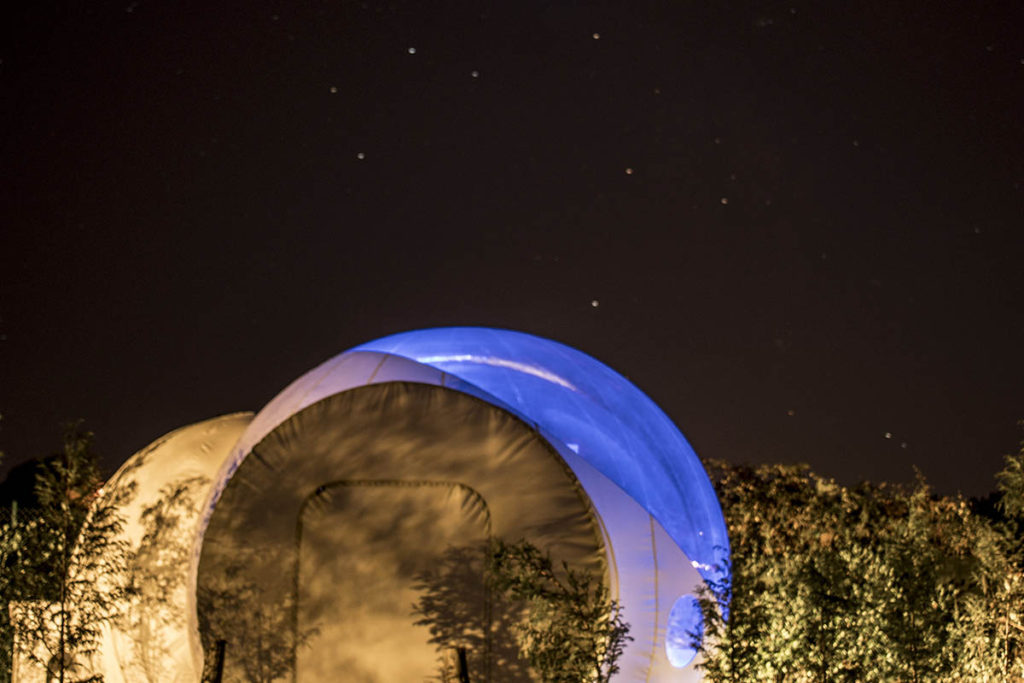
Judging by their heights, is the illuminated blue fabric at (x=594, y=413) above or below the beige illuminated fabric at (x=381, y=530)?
above

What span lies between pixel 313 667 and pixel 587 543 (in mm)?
1602

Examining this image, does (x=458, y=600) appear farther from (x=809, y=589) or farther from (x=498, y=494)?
(x=809, y=589)

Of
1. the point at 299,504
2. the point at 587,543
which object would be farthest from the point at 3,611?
the point at 587,543

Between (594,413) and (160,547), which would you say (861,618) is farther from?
(160,547)

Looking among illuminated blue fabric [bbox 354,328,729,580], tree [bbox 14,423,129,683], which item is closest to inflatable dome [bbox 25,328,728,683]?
illuminated blue fabric [bbox 354,328,729,580]

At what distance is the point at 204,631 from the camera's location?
5.36 m

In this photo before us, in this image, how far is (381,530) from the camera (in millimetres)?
5461

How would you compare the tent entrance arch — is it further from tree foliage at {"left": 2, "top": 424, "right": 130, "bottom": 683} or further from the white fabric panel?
tree foliage at {"left": 2, "top": 424, "right": 130, "bottom": 683}

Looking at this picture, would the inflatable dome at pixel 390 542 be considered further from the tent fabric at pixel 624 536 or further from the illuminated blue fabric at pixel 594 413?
the illuminated blue fabric at pixel 594 413

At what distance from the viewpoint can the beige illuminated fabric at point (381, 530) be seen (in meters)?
5.40

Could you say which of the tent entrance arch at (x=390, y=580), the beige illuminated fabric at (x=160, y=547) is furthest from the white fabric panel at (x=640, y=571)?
the beige illuminated fabric at (x=160, y=547)

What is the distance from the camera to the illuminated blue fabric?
5957 millimetres

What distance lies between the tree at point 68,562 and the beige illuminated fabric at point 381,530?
1.33m

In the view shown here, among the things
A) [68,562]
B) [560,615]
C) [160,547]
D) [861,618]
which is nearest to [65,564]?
[68,562]
